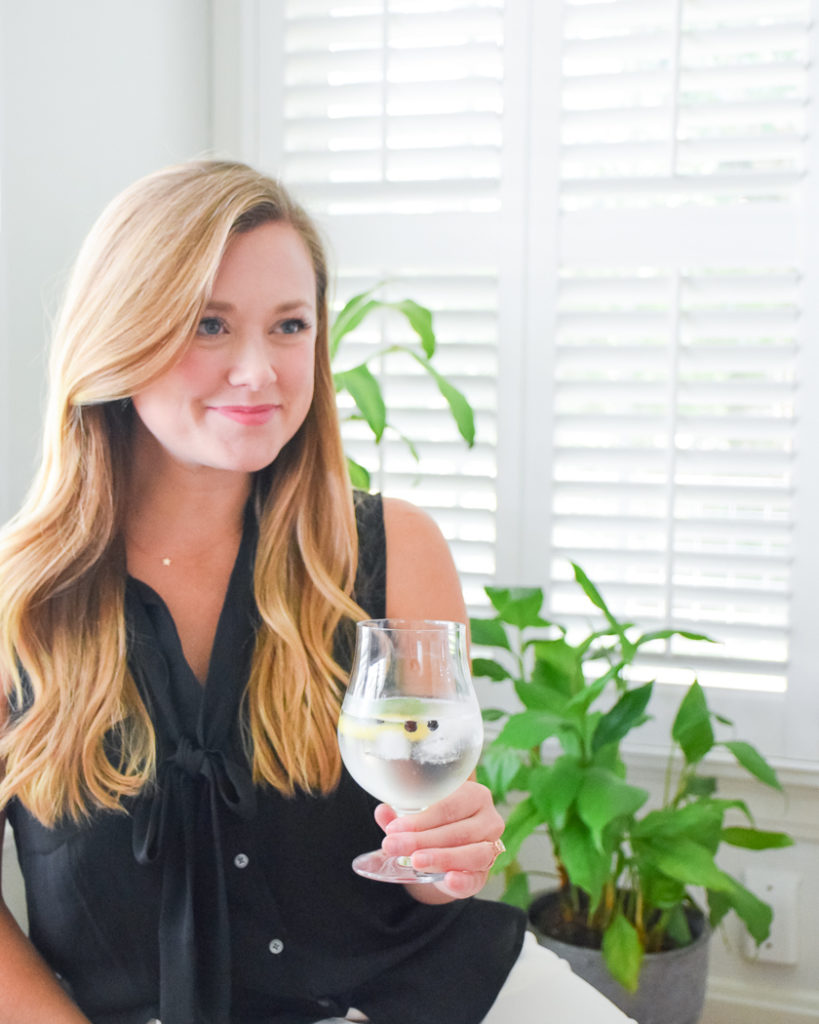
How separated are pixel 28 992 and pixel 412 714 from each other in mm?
619

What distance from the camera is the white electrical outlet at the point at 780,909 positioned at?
217 cm

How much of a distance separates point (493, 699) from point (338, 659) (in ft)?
3.41

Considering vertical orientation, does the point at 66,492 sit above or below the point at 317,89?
below

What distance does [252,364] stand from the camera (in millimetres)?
1200

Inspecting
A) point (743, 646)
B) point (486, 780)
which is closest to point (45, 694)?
point (486, 780)

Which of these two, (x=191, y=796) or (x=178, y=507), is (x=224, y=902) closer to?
(x=191, y=796)

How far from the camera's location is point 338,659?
135 centimetres

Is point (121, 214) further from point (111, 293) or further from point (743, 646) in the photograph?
point (743, 646)

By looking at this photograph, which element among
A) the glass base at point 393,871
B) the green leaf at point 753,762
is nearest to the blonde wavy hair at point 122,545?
the glass base at point 393,871

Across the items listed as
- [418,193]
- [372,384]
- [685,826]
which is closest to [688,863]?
[685,826]

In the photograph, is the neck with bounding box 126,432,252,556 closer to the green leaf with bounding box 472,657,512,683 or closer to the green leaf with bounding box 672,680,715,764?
the green leaf with bounding box 472,657,512,683

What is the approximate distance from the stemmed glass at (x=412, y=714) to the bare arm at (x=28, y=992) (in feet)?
1.70

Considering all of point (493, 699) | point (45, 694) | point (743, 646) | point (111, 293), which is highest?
point (111, 293)

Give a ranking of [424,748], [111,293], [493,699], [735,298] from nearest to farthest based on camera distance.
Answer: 1. [424,748]
2. [111,293]
3. [735,298]
4. [493,699]
